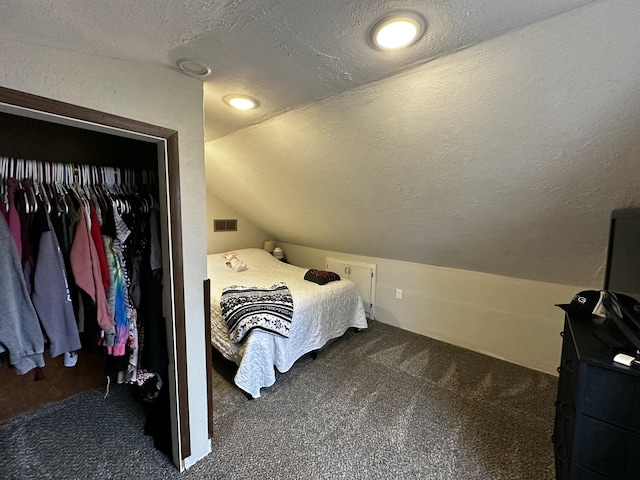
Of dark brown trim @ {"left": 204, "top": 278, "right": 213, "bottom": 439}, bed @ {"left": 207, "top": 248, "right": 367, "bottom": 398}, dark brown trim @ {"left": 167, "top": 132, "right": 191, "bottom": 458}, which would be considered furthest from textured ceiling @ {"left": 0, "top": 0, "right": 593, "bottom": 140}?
bed @ {"left": 207, "top": 248, "right": 367, "bottom": 398}

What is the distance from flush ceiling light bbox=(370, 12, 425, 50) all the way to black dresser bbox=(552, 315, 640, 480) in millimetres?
1408

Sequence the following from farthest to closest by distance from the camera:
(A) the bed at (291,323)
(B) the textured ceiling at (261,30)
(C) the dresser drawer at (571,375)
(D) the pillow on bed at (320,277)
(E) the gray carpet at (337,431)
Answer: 1. (D) the pillow on bed at (320,277)
2. (A) the bed at (291,323)
3. (E) the gray carpet at (337,431)
4. (C) the dresser drawer at (571,375)
5. (B) the textured ceiling at (261,30)

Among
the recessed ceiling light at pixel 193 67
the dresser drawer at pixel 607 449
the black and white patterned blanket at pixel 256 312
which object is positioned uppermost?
the recessed ceiling light at pixel 193 67

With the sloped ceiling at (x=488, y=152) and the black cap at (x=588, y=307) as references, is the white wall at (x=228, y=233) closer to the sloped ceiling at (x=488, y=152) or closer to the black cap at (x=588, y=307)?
the sloped ceiling at (x=488, y=152)

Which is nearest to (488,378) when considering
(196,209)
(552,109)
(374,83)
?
(552,109)

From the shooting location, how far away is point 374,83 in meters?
1.43

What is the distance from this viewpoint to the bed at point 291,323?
2.08 metres

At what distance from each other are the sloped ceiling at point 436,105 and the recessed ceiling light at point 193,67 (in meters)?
0.04

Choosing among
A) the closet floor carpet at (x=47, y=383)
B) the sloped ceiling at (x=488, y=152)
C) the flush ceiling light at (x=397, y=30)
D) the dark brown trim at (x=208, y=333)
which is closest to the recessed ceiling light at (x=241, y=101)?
the sloped ceiling at (x=488, y=152)

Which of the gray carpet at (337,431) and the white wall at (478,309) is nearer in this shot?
the gray carpet at (337,431)

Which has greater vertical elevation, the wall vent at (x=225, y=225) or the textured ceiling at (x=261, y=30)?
the textured ceiling at (x=261, y=30)

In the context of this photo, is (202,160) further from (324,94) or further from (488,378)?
(488,378)

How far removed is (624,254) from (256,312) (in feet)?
7.23

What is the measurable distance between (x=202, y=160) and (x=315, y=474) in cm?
174
